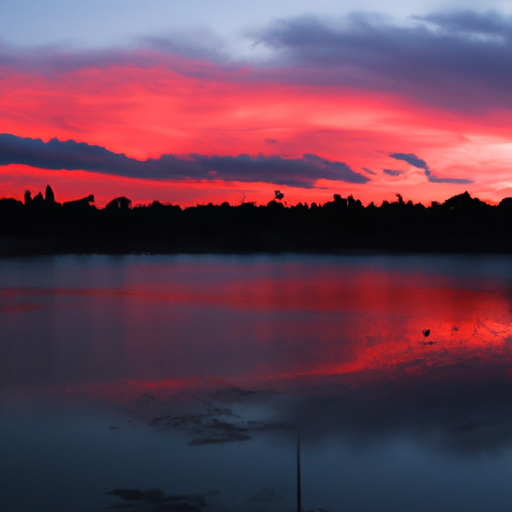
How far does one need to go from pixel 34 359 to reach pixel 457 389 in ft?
21.7

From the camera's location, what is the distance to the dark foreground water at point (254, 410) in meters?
4.98

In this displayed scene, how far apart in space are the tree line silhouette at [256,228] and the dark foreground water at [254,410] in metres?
41.7

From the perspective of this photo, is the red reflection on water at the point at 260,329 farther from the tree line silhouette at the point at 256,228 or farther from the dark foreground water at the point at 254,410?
the tree line silhouette at the point at 256,228

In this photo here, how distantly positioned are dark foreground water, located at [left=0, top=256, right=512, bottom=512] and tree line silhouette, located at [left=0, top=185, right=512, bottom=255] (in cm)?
4165

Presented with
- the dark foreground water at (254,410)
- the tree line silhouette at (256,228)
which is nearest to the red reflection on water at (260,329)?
the dark foreground water at (254,410)

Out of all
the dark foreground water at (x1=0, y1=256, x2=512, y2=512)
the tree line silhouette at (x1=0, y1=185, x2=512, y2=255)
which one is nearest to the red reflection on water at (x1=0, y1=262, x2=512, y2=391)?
the dark foreground water at (x1=0, y1=256, x2=512, y2=512)

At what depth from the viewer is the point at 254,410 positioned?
6785 mm

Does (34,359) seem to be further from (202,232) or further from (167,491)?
(202,232)

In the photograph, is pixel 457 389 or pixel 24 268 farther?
pixel 24 268

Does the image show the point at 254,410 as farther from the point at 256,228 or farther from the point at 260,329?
the point at 256,228

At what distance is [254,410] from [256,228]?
188ft

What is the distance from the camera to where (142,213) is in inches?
2510

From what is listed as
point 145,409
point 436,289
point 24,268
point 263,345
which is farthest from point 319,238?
point 145,409

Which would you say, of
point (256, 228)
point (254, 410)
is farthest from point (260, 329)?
point (256, 228)
